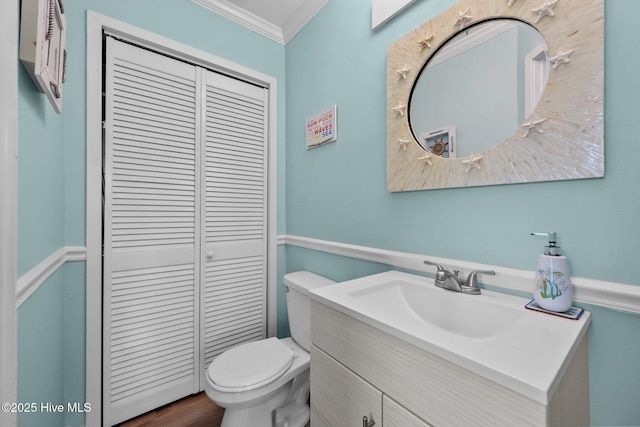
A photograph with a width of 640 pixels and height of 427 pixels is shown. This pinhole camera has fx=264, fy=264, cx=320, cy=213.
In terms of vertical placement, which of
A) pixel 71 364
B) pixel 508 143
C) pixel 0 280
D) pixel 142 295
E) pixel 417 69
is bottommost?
pixel 71 364

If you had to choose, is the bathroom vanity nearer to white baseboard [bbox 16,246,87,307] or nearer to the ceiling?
white baseboard [bbox 16,246,87,307]

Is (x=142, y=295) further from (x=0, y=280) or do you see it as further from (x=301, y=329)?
(x=0, y=280)

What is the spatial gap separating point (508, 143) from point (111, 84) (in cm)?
181

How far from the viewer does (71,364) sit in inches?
49.2

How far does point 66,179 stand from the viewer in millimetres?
1240

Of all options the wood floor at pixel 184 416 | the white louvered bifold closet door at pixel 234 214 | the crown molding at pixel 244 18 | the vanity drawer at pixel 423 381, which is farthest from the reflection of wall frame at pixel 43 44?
the wood floor at pixel 184 416

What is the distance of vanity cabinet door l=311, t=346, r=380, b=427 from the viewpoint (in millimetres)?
733

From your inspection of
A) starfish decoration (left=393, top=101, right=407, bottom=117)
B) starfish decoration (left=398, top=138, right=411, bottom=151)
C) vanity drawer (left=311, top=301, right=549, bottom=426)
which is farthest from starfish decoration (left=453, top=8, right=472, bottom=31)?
vanity drawer (left=311, top=301, right=549, bottom=426)

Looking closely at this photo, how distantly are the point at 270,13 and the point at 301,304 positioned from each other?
6.17ft

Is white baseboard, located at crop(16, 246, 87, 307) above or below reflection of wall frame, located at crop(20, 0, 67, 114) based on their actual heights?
below

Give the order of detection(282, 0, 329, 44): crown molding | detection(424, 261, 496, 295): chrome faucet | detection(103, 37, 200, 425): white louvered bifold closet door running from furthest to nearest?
detection(282, 0, 329, 44): crown molding
detection(103, 37, 200, 425): white louvered bifold closet door
detection(424, 261, 496, 295): chrome faucet

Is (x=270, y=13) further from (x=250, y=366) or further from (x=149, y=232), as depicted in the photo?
(x=250, y=366)

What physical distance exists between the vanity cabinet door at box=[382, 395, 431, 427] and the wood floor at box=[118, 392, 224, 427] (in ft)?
3.79

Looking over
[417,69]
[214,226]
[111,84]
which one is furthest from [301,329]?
[111,84]
